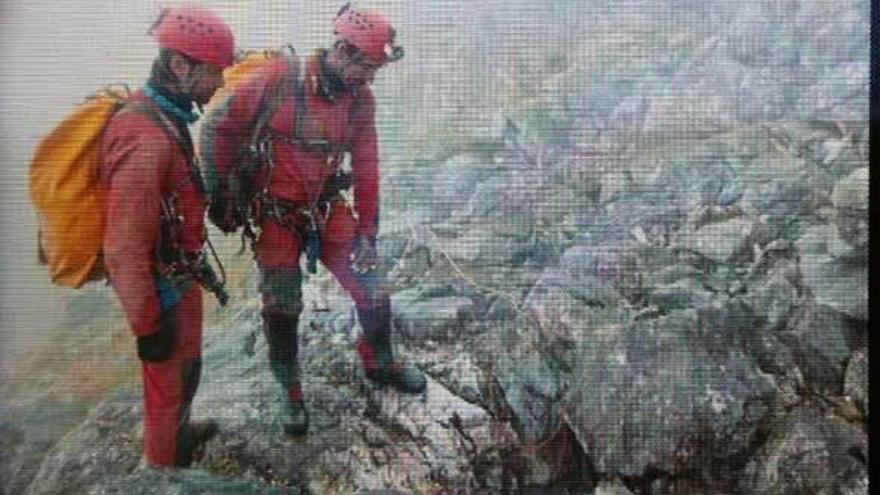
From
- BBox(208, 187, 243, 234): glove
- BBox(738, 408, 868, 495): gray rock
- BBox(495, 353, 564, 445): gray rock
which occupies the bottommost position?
BBox(738, 408, 868, 495): gray rock

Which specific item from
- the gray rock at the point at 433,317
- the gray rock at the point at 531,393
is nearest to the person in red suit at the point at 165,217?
the gray rock at the point at 433,317

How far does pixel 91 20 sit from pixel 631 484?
46.9 inches

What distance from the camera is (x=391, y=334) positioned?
5.38 ft

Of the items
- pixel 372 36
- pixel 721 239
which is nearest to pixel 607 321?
pixel 721 239

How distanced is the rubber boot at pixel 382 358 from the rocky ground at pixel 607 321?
0.06 feet

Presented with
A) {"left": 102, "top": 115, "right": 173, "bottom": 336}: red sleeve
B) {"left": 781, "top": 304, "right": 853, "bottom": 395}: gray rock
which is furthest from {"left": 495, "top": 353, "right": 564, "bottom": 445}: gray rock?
{"left": 102, "top": 115, "right": 173, "bottom": 336}: red sleeve

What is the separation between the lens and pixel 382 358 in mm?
1640

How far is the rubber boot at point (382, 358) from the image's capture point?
164 centimetres

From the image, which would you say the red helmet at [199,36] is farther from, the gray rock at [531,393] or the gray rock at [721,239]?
the gray rock at [721,239]

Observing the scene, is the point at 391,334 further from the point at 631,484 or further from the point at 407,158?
the point at 631,484

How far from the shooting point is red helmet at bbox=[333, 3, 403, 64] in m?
1.64

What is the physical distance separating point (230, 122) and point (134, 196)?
0.20 meters

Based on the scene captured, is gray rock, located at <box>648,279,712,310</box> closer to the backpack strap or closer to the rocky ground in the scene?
the rocky ground

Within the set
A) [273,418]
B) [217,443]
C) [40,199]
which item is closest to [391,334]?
[273,418]
